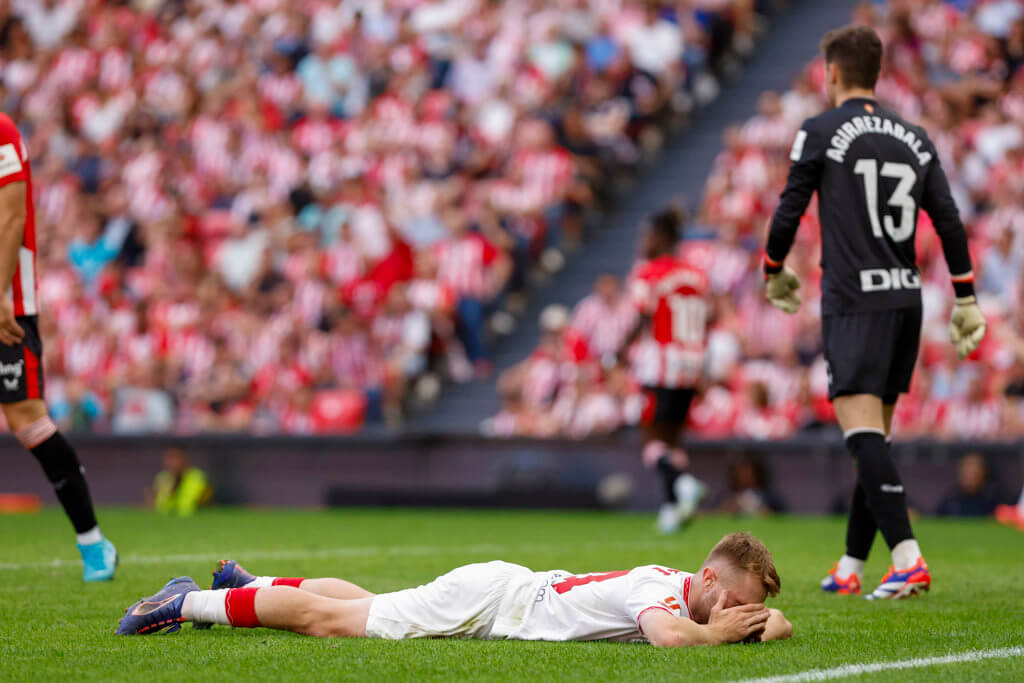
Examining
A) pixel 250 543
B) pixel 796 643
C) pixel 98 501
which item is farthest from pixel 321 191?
pixel 796 643

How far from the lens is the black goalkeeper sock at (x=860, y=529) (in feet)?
23.3

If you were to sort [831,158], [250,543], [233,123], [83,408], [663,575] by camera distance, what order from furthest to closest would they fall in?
[233,123] < [83,408] < [250,543] < [831,158] < [663,575]

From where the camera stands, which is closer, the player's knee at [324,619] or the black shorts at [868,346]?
the player's knee at [324,619]

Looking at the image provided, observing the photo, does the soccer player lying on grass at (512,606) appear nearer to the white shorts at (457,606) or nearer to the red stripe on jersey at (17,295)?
the white shorts at (457,606)

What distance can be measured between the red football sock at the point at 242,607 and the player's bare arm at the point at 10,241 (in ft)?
7.54

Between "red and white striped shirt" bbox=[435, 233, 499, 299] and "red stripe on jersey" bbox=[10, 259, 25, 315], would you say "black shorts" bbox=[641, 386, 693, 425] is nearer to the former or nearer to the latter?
"red and white striped shirt" bbox=[435, 233, 499, 299]

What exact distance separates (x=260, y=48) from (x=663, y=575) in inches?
747

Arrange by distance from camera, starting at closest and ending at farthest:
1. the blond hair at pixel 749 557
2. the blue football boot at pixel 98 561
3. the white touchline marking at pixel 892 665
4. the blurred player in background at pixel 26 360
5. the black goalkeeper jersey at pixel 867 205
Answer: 1. the white touchline marking at pixel 892 665
2. the blond hair at pixel 749 557
3. the black goalkeeper jersey at pixel 867 205
4. the blurred player in background at pixel 26 360
5. the blue football boot at pixel 98 561

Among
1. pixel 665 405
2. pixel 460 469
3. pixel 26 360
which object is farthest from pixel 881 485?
pixel 460 469

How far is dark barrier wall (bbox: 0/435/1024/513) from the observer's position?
45.7ft

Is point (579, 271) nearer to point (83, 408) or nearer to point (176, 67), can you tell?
point (83, 408)

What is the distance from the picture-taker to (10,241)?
6.88m

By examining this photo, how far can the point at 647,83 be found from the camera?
61.1ft

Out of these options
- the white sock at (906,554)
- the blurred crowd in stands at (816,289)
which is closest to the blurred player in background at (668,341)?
the blurred crowd in stands at (816,289)
